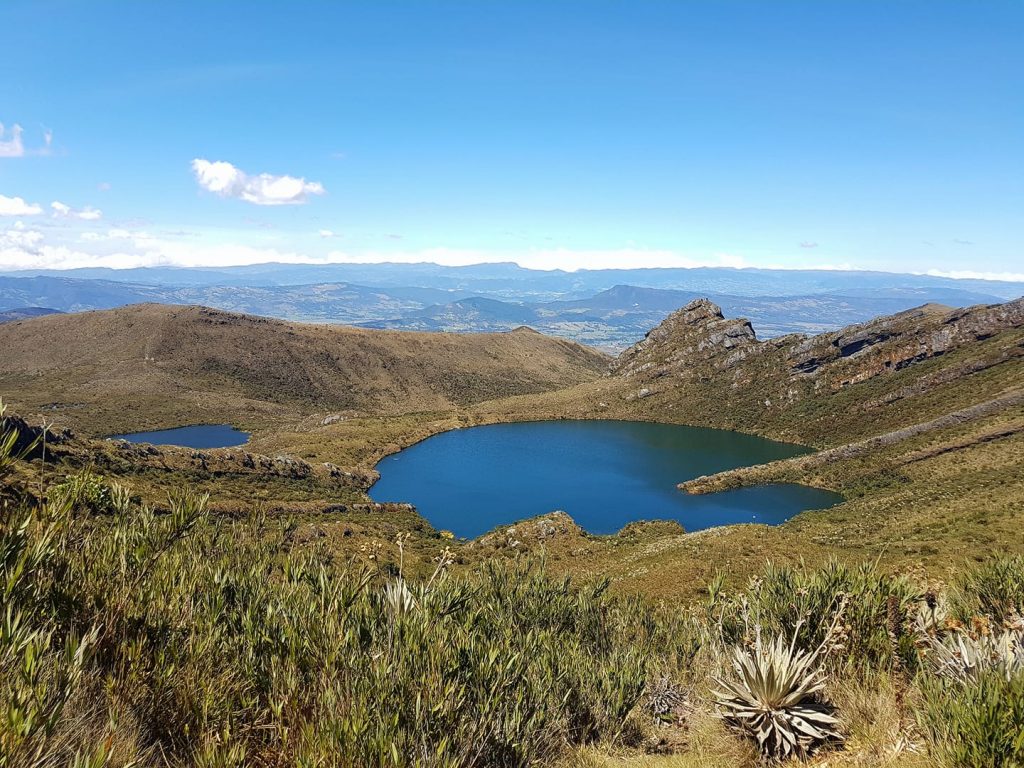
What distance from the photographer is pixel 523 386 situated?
183m

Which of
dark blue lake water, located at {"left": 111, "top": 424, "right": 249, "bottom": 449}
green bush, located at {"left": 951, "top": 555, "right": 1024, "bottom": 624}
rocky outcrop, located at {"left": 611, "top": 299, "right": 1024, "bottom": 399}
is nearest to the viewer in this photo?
green bush, located at {"left": 951, "top": 555, "right": 1024, "bottom": 624}

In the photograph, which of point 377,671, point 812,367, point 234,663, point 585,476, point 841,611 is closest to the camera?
point 377,671

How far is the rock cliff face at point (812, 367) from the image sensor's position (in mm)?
Result: 91750

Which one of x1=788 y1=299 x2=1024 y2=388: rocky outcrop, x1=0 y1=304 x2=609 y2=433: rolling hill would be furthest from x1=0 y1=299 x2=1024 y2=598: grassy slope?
x1=788 y1=299 x2=1024 y2=388: rocky outcrop

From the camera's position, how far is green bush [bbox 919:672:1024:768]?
6.11m

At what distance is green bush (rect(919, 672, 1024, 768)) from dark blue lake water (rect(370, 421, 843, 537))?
62178 mm

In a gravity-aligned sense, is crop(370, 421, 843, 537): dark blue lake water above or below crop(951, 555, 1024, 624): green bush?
below

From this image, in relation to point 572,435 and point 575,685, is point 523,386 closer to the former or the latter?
point 572,435

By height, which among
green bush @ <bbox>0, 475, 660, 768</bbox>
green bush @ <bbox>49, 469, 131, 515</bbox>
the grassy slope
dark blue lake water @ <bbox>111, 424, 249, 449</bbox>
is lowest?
dark blue lake water @ <bbox>111, 424, 249, 449</bbox>

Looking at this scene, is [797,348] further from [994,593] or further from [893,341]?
[994,593]

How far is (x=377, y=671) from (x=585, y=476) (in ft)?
281

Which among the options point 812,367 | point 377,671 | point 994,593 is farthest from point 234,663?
point 812,367

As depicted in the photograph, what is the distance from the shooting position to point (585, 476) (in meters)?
90.7

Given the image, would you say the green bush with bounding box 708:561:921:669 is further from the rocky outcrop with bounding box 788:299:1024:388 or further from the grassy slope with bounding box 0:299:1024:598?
the rocky outcrop with bounding box 788:299:1024:388
